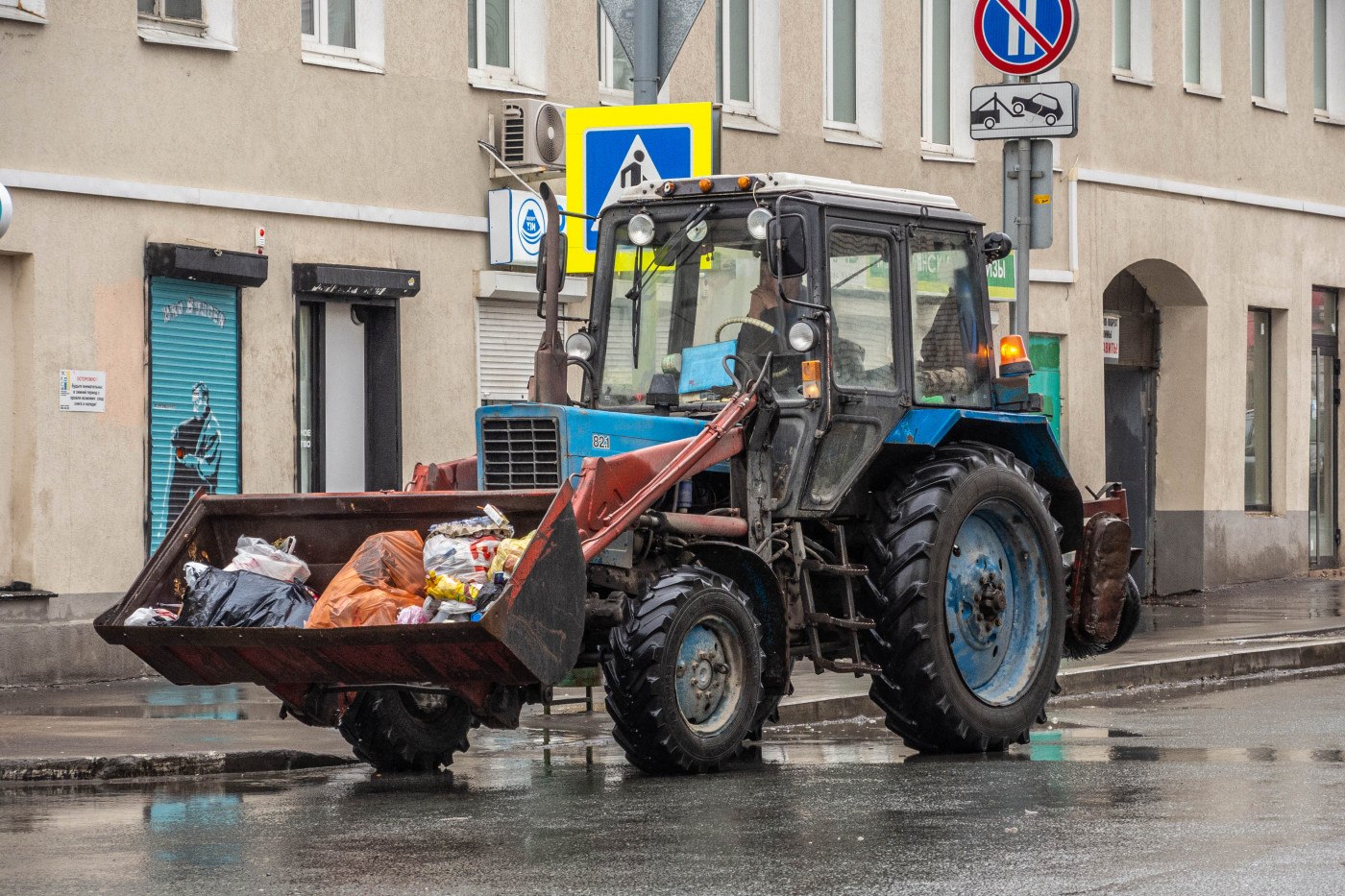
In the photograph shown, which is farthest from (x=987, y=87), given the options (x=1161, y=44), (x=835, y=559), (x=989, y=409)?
(x=1161, y=44)

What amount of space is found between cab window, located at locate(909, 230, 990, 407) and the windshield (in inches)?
34.4

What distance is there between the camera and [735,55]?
21297mm

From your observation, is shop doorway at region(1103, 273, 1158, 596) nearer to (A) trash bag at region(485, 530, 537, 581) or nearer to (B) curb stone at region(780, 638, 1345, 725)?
(B) curb stone at region(780, 638, 1345, 725)

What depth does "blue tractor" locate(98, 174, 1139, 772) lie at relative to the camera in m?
9.45

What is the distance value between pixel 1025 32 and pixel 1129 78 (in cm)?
959

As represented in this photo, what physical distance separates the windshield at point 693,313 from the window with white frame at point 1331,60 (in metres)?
18.3

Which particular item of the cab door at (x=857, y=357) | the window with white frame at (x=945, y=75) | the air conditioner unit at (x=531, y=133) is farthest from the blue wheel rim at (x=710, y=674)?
the window with white frame at (x=945, y=75)

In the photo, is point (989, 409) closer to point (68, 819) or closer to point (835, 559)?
point (835, 559)

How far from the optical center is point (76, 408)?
15.9 meters

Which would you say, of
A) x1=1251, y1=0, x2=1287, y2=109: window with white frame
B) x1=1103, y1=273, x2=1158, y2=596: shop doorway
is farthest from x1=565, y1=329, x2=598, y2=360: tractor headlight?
x1=1251, y1=0, x2=1287, y2=109: window with white frame

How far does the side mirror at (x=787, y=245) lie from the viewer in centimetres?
1052

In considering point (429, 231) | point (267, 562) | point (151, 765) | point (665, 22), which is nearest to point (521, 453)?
point (267, 562)

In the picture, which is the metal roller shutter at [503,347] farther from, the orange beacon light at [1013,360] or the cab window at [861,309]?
the cab window at [861,309]

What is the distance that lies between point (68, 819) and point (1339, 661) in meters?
10.9
